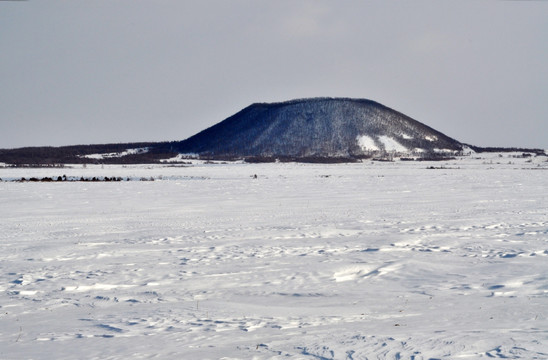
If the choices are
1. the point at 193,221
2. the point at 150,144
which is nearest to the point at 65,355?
the point at 193,221

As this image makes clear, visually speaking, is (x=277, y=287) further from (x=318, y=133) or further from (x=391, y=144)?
(x=318, y=133)

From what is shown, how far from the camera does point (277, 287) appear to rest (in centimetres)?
992

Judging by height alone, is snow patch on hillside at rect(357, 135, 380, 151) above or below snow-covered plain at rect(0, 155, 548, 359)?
above

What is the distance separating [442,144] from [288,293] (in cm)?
16721

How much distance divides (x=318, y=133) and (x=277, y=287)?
16496cm

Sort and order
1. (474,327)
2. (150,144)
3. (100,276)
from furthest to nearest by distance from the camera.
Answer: (150,144)
(100,276)
(474,327)

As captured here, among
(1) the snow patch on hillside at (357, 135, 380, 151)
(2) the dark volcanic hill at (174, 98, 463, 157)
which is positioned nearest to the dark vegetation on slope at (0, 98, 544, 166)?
(2) the dark volcanic hill at (174, 98, 463, 157)

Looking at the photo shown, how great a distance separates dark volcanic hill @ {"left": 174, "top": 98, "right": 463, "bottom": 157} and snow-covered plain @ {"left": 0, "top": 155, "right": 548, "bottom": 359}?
132051 mm

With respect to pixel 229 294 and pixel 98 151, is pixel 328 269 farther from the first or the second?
pixel 98 151

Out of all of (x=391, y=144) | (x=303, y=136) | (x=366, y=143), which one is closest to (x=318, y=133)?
(x=303, y=136)

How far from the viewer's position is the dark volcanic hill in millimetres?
159125

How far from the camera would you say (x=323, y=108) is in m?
193

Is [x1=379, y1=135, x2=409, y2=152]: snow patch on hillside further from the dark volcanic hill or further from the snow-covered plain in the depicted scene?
the snow-covered plain

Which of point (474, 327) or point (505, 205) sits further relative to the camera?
point (505, 205)
